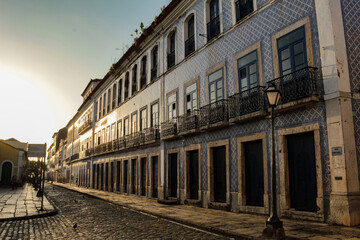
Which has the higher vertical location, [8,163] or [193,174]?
[8,163]

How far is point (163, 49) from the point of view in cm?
1880

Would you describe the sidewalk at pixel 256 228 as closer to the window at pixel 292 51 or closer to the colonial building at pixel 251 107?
the colonial building at pixel 251 107

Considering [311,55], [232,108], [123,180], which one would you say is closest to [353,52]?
[311,55]

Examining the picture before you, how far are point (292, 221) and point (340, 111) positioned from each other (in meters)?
3.21

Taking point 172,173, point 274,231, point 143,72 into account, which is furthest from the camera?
point 143,72

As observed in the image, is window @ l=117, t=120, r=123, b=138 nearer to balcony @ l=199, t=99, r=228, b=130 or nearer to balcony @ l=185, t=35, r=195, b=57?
balcony @ l=185, t=35, r=195, b=57

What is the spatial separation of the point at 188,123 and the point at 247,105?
4.15 m

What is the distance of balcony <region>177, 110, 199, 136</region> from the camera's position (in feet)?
46.4

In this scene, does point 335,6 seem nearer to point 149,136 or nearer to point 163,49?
point 163,49

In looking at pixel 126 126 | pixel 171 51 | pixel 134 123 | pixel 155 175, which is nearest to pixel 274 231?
pixel 155 175

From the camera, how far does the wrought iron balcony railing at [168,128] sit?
16230 mm

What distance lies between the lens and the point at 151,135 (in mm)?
18906

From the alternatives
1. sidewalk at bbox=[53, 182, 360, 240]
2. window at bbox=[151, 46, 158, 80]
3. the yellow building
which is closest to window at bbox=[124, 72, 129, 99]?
window at bbox=[151, 46, 158, 80]

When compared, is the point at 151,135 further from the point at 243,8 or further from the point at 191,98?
the point at 243,8
